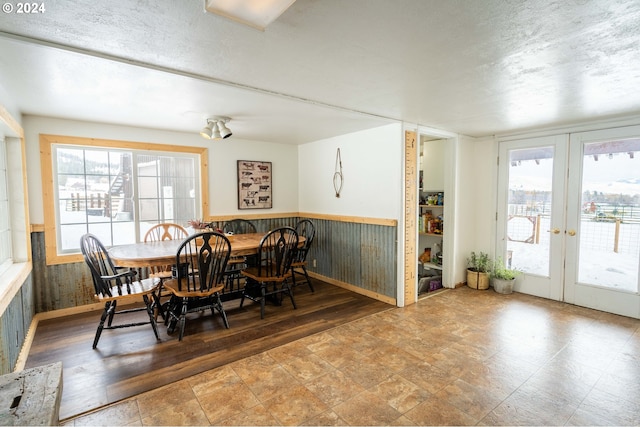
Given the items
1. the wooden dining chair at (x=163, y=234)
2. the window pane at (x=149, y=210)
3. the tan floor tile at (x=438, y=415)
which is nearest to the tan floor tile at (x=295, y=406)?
the tan floor tile at (x=438, y=415)

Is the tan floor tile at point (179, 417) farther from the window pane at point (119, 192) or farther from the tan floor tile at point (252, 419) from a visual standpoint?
the window pane at point (119, 192)

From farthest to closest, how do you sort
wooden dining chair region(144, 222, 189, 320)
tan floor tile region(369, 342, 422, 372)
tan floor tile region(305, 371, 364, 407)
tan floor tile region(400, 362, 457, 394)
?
1. wooden dining chair region(144, 222, 189, 320)
2. tan floor tile region(369, 342, 422, 372)
3. tan floor tile region(400, 362, 457, 394)
4. tan floor tile region(305, 371, 364, 407)

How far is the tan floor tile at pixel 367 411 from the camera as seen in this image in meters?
1.83

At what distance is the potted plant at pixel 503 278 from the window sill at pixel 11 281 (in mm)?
5106

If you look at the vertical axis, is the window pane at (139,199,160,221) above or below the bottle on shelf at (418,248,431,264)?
above

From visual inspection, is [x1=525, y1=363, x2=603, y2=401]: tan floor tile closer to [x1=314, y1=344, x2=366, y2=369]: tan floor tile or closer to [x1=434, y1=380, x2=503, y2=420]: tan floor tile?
[x1=434, y1=380, x2=503, y2=420]: tan floor tile

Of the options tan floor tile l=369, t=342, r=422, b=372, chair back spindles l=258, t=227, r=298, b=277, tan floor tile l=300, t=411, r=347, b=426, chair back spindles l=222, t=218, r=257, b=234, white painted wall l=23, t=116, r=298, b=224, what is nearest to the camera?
tan floor tile l=300, t=411, r=347, b=426

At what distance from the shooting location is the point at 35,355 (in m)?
2.57

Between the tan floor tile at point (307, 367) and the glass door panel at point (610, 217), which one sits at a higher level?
the glass door panel at point (610, 217)

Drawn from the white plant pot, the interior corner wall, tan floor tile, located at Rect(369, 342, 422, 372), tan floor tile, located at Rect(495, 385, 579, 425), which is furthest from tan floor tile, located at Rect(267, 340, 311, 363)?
the white plant pot

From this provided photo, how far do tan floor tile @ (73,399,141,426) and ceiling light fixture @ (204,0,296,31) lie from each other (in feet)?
7.53

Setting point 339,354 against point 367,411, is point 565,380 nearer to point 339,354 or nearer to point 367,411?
point 367,411

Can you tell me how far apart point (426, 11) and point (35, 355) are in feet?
12.4

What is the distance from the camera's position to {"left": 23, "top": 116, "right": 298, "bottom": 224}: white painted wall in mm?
3318
